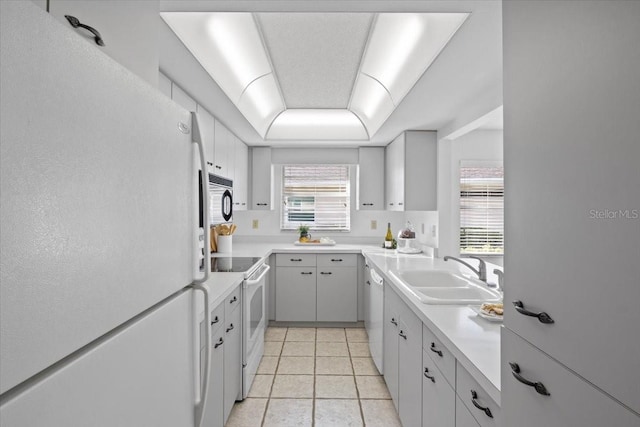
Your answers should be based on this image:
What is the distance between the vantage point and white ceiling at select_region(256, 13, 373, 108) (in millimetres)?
1817

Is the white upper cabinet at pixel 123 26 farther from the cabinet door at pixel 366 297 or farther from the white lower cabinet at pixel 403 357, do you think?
the cabinet door at pixel 366 297

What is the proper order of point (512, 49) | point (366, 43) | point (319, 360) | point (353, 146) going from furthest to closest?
point (353, 146) → point (319, 360) → point (366, 43) → point (512, 49)

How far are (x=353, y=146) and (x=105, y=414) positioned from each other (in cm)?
383

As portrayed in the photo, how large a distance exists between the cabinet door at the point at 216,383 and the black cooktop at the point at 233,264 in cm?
64

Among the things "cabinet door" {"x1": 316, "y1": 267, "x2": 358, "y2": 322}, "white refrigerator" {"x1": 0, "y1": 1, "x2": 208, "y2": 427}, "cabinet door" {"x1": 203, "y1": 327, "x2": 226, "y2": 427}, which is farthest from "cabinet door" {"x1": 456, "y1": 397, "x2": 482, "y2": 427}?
"cabinet door" {"x1": 316, "y1": 267, "x2": 358, "y2": 322}

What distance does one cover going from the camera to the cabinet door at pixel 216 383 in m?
1.62

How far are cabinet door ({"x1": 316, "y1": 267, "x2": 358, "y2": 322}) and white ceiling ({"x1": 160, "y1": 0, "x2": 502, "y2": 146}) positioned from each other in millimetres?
1717

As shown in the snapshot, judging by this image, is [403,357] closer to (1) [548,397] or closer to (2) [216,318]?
(2) [216,318]

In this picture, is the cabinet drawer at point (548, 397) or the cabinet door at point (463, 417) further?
the cabinet door at point (463, 417)

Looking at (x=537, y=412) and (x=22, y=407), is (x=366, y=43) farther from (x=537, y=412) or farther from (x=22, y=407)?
(x=22, y=407)

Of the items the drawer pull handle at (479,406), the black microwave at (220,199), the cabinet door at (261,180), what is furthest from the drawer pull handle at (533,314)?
the cabinet door at (261,180)

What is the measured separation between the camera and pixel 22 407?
0.40m

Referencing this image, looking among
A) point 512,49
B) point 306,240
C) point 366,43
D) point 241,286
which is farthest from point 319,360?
point 512,49

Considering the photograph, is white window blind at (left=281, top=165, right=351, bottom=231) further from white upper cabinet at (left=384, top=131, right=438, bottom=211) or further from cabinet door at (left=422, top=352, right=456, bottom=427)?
cabinet door at (left=422, top=352, right=456, bottom=427)
